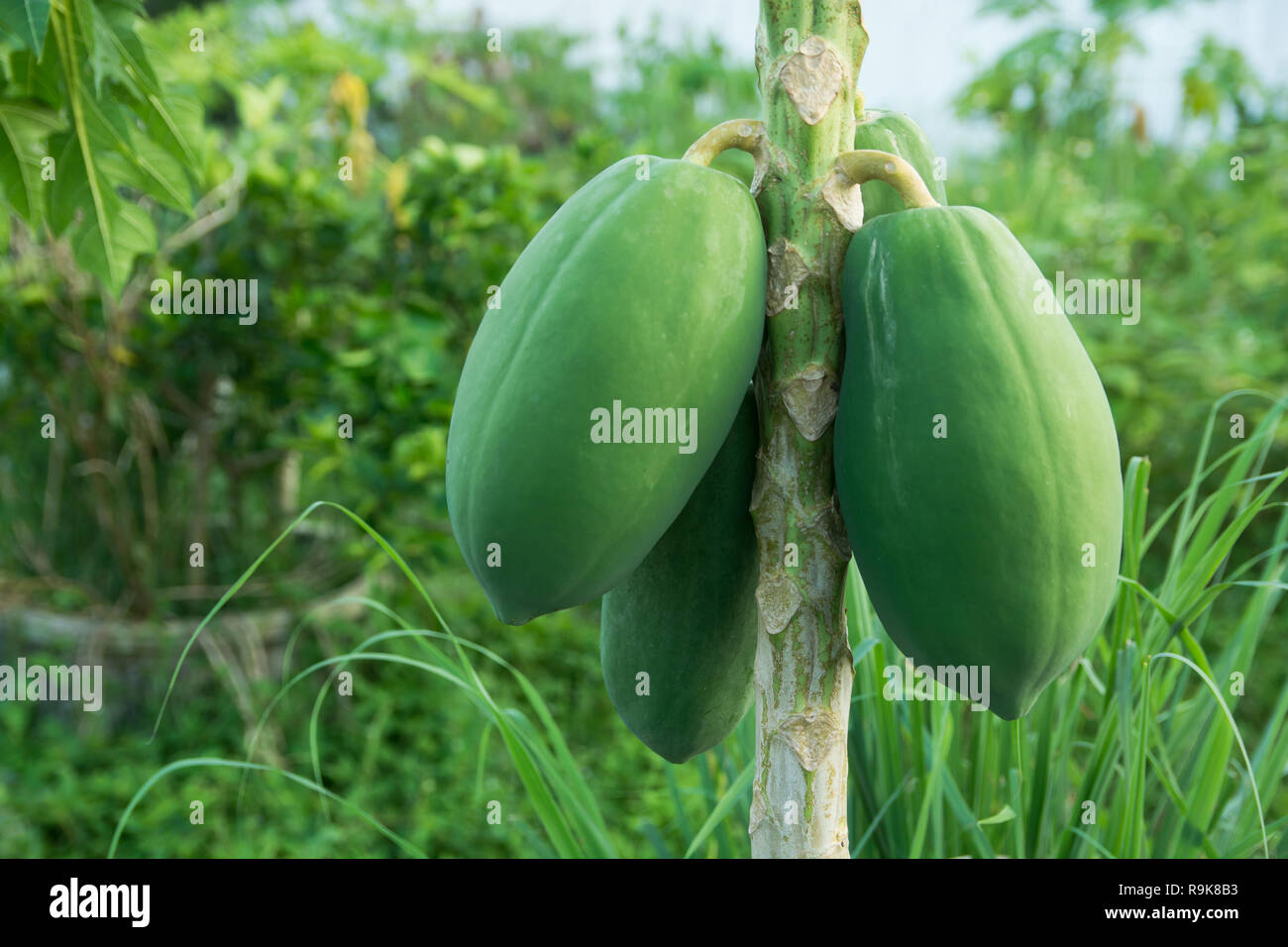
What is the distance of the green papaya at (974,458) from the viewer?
0.59m

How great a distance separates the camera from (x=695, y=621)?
0.77 meters

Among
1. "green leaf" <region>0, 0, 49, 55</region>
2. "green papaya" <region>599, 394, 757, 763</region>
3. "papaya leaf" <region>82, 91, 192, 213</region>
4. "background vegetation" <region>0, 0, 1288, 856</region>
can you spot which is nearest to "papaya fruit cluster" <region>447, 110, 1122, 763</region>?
"green papaya" <region>599, 394, 757, 763</region>

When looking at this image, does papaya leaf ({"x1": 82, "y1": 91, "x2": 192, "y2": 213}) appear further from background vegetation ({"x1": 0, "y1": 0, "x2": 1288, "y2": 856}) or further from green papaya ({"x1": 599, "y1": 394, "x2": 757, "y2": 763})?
background vegetation ({"x1": 0, "y1": 0, "x2": 1288, "y2": 856})

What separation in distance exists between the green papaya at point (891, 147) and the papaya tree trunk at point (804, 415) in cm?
5

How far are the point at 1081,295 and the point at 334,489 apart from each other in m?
2.45

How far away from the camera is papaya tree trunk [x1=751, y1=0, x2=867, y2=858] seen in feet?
2.16

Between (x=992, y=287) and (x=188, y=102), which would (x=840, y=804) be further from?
(x=188, y=102)

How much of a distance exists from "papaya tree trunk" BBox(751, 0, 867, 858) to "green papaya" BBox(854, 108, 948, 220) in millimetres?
46

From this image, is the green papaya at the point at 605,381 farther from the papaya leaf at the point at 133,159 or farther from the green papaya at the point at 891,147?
the papaya leaf at the point at 133,159

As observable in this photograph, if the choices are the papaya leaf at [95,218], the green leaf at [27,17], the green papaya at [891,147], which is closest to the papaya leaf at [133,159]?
the papaya leaf at [95,218]

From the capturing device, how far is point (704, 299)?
0.60 metres

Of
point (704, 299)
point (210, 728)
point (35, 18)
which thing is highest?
point (35, 18)

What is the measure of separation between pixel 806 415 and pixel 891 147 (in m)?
0.22

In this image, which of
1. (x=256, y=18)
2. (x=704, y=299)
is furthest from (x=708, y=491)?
(x=256, y=18)
